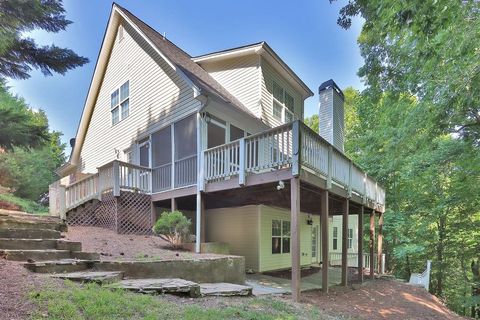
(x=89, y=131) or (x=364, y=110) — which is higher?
(x=364, y=110)

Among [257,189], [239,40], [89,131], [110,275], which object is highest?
[239,40]

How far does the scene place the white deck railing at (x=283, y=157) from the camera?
7.77m

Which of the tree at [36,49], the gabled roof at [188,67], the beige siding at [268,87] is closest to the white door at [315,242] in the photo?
the beige siding at [268,87]

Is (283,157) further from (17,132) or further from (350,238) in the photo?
(350,238)

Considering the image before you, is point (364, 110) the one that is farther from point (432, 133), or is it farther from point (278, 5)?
point (278, 5)

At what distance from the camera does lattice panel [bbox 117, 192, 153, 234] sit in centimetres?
1062

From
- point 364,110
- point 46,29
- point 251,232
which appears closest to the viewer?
point 46,29

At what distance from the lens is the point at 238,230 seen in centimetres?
1303

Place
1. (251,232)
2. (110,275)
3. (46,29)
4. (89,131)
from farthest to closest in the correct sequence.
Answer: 1. (89,131)
2. (251,232)
3. (46,29)
4. (110,275)

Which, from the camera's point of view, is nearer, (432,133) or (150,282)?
(150,282)

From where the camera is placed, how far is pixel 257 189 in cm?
963

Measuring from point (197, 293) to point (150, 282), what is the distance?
2.64 ft

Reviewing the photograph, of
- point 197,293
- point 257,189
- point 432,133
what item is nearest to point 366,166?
point 432,133

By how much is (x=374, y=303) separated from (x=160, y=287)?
6236 millimetres
